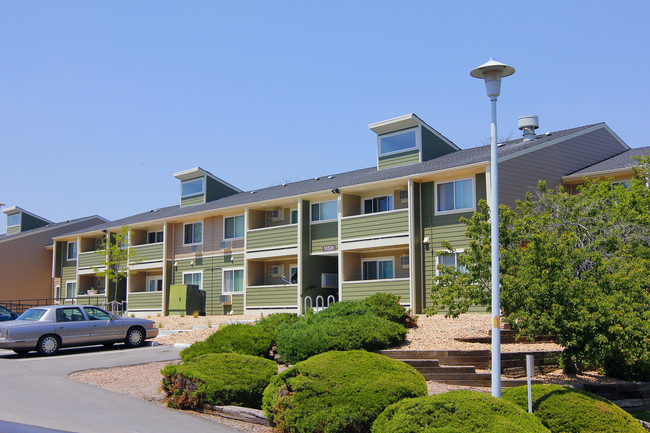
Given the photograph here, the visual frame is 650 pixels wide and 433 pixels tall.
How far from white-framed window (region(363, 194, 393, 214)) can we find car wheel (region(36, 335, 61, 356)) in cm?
1418

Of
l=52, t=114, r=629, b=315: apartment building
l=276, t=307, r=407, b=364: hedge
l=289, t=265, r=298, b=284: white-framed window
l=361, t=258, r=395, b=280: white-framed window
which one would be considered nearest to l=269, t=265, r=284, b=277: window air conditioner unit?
l=52, t=114, r=629, b=315: apartment building

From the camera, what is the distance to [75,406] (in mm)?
11289

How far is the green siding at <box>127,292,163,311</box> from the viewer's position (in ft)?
122

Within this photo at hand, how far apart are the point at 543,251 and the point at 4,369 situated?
12.6 m

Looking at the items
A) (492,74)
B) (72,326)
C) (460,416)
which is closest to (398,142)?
(72,326)

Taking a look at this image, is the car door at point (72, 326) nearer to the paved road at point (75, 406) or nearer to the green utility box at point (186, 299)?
the paved road at point (75, 406)

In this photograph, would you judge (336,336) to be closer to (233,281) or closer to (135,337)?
(135,337)

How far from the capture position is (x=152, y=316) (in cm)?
3634

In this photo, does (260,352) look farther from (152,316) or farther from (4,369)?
(152,316)

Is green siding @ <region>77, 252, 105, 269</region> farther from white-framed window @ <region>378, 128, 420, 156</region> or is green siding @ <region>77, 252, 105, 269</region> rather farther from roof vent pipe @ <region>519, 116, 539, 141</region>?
roof vent pipe @ <region>519, 116, 539, 141</region>

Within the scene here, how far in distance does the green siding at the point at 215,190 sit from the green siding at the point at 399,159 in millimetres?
13028

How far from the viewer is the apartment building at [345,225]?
25.3 meters

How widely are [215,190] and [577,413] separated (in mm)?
33426

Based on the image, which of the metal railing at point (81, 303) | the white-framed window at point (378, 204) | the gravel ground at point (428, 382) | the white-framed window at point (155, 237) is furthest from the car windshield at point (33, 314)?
the white-framed window at point (155, 237)
